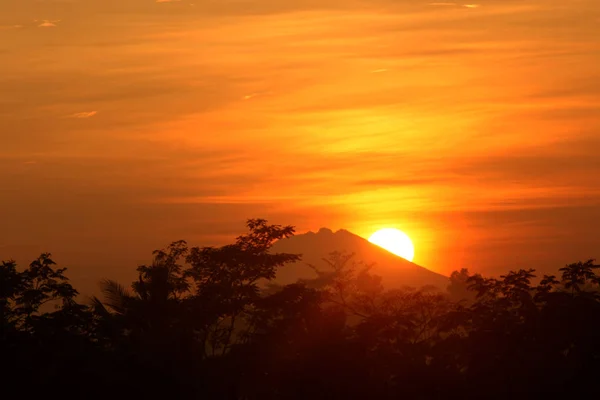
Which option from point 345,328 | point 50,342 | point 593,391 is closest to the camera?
point 593,391

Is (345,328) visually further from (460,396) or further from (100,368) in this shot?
(100,368)

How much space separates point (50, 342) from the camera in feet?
108

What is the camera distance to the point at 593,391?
101 ft

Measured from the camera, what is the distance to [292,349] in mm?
35688

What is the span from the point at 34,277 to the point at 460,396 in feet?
51.6

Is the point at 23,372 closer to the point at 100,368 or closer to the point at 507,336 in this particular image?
the point at 100,368

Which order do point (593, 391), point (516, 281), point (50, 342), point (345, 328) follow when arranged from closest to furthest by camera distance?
point (593, 391), point (50, 342), point (516, 281), point (345, 328)

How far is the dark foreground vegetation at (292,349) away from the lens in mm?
31719

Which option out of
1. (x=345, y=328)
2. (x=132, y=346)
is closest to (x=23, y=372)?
(x=132, y=346)

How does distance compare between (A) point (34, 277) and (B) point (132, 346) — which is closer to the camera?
(B) point (132, 346)

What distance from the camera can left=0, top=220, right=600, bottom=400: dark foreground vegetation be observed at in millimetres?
31719

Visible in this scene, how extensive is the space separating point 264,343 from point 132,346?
5.41 meters

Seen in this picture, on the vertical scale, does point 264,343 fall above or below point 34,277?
below

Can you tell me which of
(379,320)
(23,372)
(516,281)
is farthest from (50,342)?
(516,281)
